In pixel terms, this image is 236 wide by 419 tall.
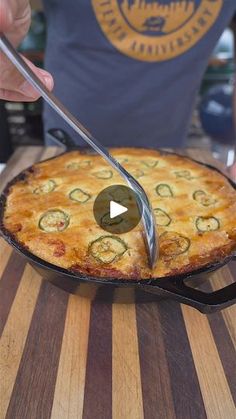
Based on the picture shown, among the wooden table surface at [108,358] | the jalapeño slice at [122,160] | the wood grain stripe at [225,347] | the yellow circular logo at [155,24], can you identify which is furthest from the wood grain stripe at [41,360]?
the yellow circular logo at [155,24]

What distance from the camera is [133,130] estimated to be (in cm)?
182

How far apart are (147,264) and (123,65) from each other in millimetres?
1065

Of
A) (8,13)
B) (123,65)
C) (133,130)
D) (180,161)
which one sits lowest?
(133,130)

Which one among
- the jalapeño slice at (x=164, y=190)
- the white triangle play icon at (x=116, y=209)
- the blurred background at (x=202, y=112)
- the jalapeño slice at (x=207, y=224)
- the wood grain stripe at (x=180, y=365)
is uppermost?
the white triangle play icon at (x=116, y=209)

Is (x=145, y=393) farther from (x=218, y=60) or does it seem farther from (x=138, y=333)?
(x=218, y=60)

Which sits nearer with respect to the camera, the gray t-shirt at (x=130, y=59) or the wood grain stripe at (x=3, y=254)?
the wood grain stripe at (x=3, y=254)

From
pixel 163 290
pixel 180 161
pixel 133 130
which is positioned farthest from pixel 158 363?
pixel 133 130

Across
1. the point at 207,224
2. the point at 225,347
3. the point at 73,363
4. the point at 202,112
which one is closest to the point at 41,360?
the point at 73,363

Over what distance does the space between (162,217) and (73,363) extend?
1.30 feet

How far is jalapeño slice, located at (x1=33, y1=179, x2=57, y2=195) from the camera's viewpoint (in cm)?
108

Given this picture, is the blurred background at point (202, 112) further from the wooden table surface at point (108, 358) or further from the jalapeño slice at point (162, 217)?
the wooden table surface at point (108, 358)

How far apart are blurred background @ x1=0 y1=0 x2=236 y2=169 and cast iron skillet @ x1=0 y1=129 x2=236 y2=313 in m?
1.79

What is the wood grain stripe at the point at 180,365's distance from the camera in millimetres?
730
